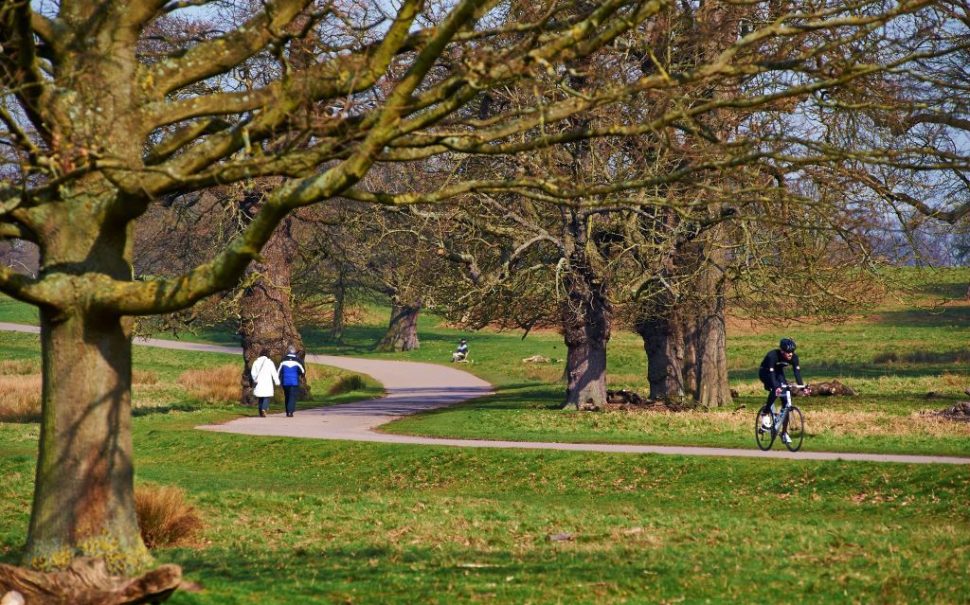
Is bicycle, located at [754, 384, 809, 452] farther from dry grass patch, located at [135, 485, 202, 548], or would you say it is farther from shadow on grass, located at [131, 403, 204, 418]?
shadow on grass, located at [131, 403, 204, 418]

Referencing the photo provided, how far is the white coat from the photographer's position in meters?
30.0

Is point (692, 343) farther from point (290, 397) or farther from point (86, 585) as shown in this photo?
point (86, 585)

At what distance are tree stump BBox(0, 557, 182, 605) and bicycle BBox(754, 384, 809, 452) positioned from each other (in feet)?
42.8

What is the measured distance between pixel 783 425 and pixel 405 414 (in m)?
13.1

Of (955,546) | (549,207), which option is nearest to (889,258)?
(549,207)

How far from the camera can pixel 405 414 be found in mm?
31031

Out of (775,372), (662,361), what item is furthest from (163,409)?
(775,372)

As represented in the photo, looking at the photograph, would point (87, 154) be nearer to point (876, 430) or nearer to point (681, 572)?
point (681, 572)

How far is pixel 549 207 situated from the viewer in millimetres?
29344

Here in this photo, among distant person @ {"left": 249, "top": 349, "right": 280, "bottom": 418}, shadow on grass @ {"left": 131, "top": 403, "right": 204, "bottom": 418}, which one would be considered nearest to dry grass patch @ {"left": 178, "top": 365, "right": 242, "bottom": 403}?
shadow on grass @ {"left": 131, "top": 403, "right": 204, "bottom": 418}

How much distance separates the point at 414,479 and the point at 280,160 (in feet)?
37.9

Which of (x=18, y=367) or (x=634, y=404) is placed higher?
(x=18, y=367)

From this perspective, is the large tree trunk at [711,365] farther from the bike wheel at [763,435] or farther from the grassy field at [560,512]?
the bike wheel at [763,435]

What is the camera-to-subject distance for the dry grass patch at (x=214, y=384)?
37622mm
